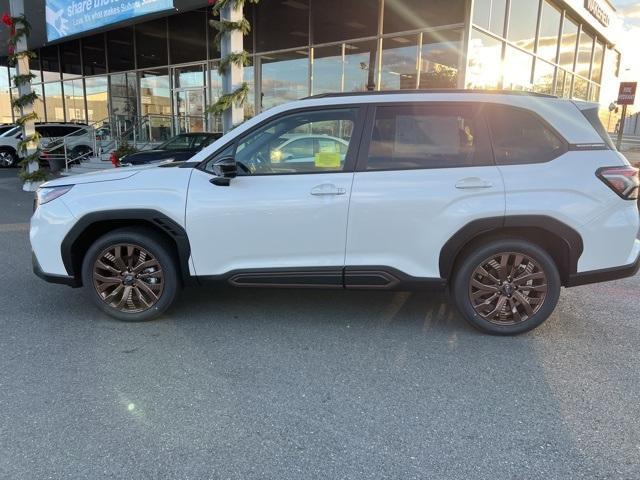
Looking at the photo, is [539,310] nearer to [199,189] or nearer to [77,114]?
[199,189]

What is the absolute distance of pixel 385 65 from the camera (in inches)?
547

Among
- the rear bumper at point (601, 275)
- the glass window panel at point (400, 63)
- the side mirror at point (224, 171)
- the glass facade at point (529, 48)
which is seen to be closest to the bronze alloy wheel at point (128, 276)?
the side mirror at point (224, 171)

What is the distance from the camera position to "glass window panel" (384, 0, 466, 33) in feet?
40.4

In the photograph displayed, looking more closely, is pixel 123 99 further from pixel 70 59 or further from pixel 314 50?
pixel 314 50

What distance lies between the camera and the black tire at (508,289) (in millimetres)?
3861

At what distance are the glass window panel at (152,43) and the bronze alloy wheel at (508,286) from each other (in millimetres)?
19264

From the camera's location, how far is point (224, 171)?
3.77 metres

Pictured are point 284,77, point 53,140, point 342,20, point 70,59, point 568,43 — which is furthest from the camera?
point 70,59

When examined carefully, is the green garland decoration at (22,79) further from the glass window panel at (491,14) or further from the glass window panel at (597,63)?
the glass window panel at (597,63)

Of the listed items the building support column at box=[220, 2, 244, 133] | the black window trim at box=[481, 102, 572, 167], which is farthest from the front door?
the building support column at box=[220, 2, 244, 133]

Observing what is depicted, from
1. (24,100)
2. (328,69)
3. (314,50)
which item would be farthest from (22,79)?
(328,69)

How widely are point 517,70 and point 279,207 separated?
13.7m

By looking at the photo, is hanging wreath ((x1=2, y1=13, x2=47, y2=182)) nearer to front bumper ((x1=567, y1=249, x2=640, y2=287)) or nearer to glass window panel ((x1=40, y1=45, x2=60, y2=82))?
front bumper ((x1=567, y1=249, x2=640, y2=287))

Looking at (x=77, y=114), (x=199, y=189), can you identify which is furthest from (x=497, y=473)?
(x=77, y=114)
